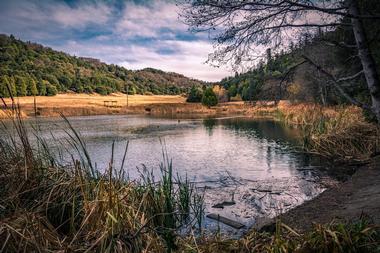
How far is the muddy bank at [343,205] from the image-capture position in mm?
6344

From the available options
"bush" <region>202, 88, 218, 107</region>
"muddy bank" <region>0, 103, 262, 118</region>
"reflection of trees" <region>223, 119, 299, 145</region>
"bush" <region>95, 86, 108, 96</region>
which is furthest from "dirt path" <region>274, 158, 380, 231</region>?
"bush" <region>95, 86, 108, 96</region>

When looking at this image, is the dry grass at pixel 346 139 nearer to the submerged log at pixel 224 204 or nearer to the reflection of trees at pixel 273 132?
the reflection of trees at pixel 273 132

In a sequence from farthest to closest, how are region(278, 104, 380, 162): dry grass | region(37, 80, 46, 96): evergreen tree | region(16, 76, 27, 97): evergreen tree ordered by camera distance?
region(37, 80, 46, 96): evergreen tree
region(16, 76, 27, 97): evergreen tree
region(278, 104, 380, 162): dry grass

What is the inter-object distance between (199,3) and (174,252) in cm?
350

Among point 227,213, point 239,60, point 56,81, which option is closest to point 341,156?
point 227,213

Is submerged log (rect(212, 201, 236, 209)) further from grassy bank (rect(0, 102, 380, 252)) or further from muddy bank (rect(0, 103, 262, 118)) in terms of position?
muddy bank (rect(0, 103, 262, 118))

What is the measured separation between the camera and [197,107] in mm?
75500

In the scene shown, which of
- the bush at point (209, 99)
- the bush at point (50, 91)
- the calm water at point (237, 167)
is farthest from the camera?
the bush at point (50, 91)

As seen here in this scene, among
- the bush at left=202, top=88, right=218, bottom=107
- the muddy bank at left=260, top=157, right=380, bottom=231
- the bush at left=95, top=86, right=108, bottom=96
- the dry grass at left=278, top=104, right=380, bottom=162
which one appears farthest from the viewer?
the bush at left=95, top=86, right=108, bottom=96

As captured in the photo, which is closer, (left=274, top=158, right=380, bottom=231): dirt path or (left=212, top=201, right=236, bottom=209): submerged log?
(left=274, top=158, right=380, bottom=231): dirt path

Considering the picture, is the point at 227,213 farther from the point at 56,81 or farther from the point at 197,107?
the point at 56,81

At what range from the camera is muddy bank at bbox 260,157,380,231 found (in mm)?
6344

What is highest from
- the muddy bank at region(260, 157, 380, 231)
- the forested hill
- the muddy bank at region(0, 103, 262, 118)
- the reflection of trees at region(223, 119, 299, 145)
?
the forested hill

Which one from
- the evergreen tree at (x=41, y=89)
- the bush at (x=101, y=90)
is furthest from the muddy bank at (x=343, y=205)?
the bush at (x=101, y=90)
